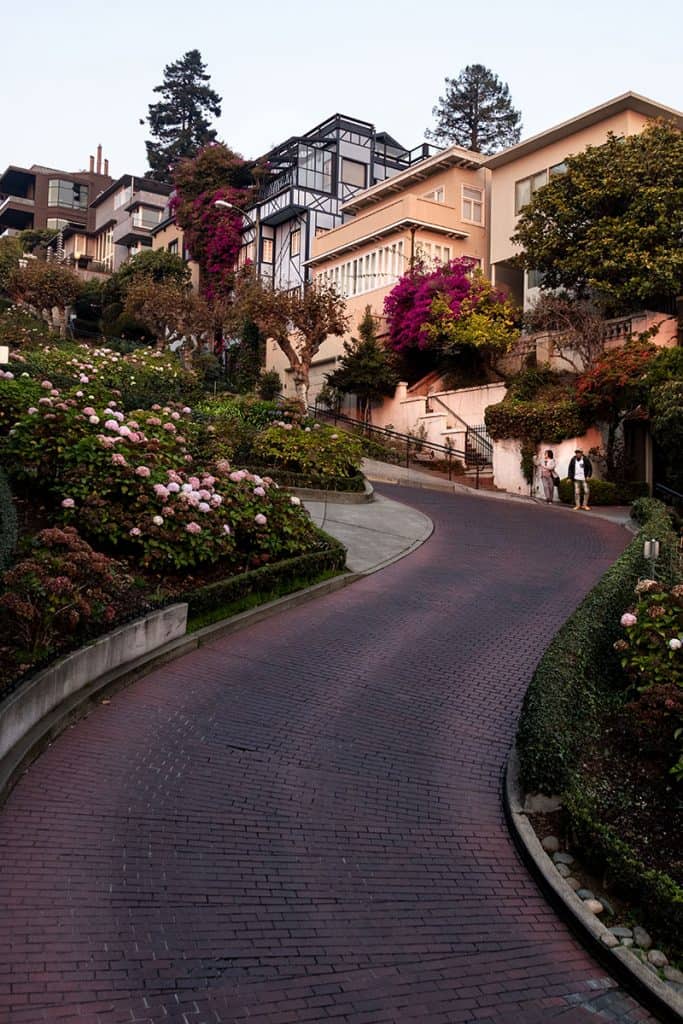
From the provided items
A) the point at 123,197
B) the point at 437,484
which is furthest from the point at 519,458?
the point at 123,197

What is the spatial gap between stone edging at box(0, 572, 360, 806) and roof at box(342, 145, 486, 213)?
31437 millimetres

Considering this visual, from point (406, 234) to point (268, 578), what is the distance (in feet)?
91.9

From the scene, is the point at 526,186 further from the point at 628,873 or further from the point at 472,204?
the point at 628,873

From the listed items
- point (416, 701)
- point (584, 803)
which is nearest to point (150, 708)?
point (416, 701)

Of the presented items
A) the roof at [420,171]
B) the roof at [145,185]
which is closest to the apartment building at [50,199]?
the roof at [145,185]

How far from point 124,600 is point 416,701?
3486mm

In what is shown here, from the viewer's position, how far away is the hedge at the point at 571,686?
6.45 meters

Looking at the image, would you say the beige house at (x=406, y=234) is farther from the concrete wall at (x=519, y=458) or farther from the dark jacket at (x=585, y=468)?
the dark jacket at (x=585, y=468)

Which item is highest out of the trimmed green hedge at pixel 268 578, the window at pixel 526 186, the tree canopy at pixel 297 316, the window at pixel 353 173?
the window at pixel 353 173

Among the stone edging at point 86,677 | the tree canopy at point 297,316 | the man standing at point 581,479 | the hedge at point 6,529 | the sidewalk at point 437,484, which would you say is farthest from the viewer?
the tree canopy at point 297,316

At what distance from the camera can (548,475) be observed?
2362 centimetres

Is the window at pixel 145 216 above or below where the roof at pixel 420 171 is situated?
above

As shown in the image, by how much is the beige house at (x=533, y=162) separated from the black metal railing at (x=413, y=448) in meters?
8.02

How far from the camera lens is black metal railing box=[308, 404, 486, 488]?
96.5 ft
